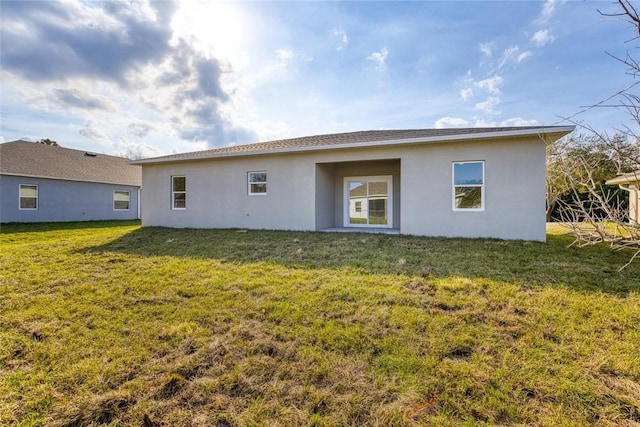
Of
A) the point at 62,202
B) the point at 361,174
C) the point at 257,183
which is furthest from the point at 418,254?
the point at 62,202

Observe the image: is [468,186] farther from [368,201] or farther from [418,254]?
[368,201]

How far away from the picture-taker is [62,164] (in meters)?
17.9

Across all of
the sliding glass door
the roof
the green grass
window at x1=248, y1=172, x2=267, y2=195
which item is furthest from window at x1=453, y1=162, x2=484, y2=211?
window at x1=248, y1=172, x2=267, y2=195

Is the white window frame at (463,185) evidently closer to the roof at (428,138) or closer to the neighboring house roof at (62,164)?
the roof at (428,138)

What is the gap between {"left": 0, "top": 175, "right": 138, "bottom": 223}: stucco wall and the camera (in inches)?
598

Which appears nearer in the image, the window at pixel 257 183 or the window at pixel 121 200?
the window at pixel 257 183

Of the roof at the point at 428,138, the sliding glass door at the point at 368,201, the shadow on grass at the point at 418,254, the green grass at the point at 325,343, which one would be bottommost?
the green grass at the point at 325,343

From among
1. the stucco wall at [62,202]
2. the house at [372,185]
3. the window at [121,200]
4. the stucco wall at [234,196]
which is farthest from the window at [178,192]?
the window at [121,200]

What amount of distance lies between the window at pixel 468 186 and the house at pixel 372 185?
0.09 ft

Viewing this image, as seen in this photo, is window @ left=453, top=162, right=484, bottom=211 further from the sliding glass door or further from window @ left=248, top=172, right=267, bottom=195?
window @ left=248, top=172, right=267, bottom=195

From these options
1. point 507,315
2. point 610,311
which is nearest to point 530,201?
point 610,311

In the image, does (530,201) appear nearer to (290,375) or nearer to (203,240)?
(290,375)

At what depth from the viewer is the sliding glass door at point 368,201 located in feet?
38.4

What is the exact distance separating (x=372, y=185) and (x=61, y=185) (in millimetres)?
17681
